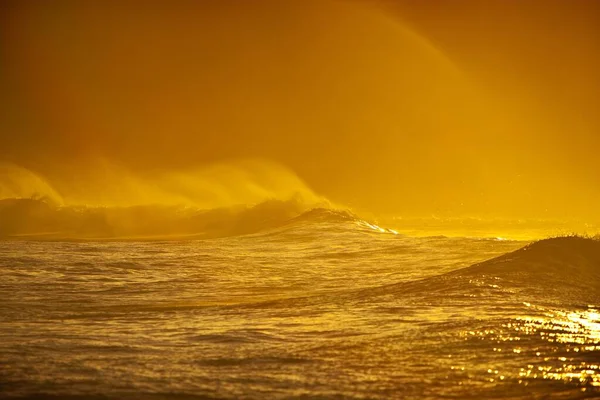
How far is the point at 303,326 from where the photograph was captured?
1507 centimetres

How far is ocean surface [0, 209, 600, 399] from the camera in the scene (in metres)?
11.4

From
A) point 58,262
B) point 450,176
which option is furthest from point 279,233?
point 450,176

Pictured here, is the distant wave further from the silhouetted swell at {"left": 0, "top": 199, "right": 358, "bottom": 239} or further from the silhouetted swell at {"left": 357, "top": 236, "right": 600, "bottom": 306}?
the silhouetted swell at {"left": 357, "top": 236, "right": 600, "bottom": 306}

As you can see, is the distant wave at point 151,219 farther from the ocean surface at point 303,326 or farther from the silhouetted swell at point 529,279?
the silhouetted swell at point 529,279

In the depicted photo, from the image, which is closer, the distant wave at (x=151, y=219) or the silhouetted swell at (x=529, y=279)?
the silhouetted swell at (x=529, y=279)

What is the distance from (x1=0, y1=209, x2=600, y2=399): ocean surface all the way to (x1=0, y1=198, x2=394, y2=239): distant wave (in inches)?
572

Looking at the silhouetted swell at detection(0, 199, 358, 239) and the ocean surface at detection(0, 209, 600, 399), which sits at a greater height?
the silhouetted swell at detection(0, 199, 358, 239)

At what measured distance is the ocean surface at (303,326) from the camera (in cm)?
1140

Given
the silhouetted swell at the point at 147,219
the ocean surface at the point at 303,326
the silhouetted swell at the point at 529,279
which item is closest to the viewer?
the ocean surface at the point at 303,326

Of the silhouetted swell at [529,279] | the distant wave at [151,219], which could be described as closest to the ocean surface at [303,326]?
the silhouetted swell at [529,279]

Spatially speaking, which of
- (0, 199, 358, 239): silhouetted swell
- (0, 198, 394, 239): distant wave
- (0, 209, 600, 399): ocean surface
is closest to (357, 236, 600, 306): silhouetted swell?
(0, 209, 600, 399): ocean surface

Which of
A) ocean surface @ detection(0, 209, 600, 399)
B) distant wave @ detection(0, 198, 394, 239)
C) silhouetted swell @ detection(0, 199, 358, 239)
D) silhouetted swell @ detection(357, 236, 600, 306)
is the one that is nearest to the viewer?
ocean surface @ detection(0, 209, 600, 399)

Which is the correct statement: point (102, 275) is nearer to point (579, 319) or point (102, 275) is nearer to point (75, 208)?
point (579, 319)

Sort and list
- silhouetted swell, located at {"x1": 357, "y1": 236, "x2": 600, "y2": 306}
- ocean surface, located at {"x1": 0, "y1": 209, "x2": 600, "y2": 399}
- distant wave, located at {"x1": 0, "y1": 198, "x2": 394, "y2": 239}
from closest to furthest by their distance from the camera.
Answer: ocean surface, located at {"x1": 0, "y1": 209, "x2": 600, "y2": 399} < silhouetted swell, located at {"x1": 357, "y1": 236, "x2": 600, "y2": 306} < distant wave, located at {"x1": 0, "y1": 198, "x2": 394, "y2": 239}
